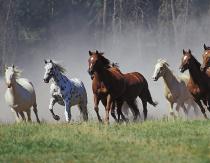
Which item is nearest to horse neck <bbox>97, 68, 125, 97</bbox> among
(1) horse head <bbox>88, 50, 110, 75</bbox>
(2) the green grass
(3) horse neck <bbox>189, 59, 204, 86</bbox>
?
(1) horse head <bbox>88, 50, 110, 75</bbox>

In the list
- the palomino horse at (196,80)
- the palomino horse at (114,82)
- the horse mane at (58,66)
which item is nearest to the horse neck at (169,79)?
the palomino horse at (114,82)

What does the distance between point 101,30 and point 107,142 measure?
64379 millimetres

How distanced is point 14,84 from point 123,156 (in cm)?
1102

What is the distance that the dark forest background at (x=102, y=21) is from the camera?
78713 millimetres

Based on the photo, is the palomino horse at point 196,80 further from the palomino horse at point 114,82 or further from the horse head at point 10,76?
the horse head at point 10,76

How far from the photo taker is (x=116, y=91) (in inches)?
988

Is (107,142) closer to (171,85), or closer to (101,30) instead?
(171,85)

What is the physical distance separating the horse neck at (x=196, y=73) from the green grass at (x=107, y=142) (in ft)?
11.2

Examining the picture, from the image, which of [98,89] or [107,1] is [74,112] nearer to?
[98,89]

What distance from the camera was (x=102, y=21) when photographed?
83.1 meters

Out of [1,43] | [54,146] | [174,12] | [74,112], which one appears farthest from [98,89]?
[174,12]

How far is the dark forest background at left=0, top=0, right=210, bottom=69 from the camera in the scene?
78.7 meters

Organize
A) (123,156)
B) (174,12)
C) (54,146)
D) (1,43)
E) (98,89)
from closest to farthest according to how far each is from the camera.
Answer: (123,156), (54,146), (98,89), (1,43), (174,12)

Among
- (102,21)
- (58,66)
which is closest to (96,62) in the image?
(58,66)
